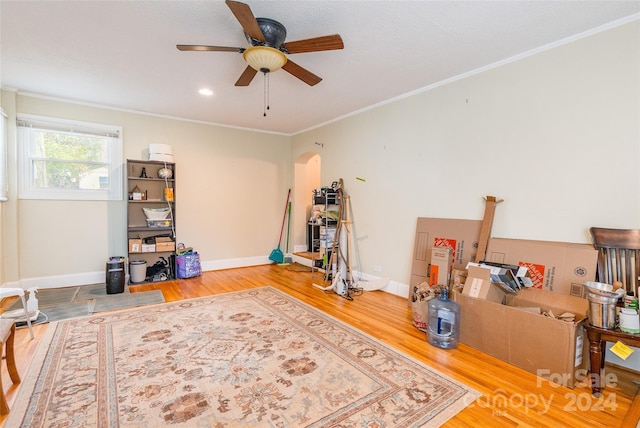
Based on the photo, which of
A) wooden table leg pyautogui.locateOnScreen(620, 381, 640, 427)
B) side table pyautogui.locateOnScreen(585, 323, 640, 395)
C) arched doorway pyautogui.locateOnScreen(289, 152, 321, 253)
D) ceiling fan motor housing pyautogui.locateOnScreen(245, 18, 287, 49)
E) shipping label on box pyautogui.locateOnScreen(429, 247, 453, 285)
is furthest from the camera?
arched doorway pyautogui.locateOnScreen(289, 152, 321, 253)

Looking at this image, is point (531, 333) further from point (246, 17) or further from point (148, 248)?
point (148, 248)

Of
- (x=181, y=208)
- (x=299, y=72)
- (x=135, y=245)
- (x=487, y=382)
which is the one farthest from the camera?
(x=181, y=208)

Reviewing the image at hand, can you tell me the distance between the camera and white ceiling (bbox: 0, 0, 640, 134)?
7.15 ft

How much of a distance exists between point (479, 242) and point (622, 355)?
4.37 ft

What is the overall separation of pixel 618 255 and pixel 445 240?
1428 millimetres

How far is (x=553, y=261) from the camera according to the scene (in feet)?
8.34

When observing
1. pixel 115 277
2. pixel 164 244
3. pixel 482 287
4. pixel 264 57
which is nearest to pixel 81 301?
pixel 115 277

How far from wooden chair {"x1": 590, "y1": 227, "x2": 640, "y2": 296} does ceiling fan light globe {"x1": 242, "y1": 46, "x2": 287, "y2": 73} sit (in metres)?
2.89

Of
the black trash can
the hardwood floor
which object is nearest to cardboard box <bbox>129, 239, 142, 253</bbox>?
the black trash can

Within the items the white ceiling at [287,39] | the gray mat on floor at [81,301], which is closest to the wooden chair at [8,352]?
the gray mat on floor at [81,301]

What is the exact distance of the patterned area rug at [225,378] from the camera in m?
1.73

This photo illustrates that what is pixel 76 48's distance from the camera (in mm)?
2775

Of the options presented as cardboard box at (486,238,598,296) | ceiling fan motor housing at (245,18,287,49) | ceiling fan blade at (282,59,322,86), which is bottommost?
cardboard box at (486,238,598,296)

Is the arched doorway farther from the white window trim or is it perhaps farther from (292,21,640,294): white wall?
the white window trim
